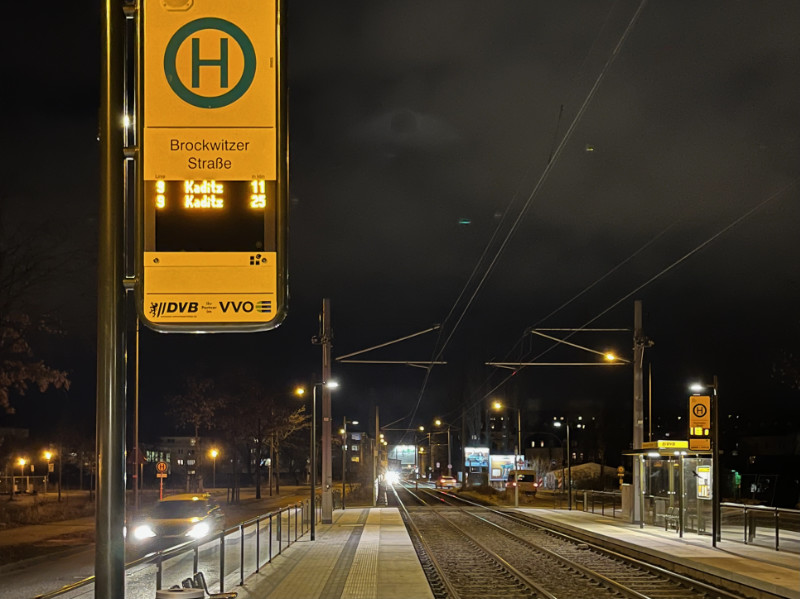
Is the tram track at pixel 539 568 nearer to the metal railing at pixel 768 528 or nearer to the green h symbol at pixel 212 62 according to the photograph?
the metal railing at pixel 768 528

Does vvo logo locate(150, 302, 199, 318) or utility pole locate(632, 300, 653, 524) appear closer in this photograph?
vvo logo locate(150, 302, 199, 318)

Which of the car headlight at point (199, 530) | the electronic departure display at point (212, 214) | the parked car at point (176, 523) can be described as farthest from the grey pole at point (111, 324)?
the car headlight at point (199, 530)

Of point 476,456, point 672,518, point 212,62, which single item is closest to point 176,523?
point 672,518

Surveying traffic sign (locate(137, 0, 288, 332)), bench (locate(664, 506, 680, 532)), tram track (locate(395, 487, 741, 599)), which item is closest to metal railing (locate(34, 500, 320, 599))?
traffic sign (locate(137, 0, 288, 332))

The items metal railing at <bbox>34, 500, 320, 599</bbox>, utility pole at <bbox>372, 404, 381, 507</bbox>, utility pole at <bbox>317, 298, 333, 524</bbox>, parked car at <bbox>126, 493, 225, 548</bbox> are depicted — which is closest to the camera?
metal railing at <bbox>34, 500, 320, 599</bbox>

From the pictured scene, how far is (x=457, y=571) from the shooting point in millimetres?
22062

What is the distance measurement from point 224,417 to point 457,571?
3816 centimetres

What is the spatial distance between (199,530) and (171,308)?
24.0 meters

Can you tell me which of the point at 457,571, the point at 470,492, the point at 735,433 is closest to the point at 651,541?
the point at 457,571

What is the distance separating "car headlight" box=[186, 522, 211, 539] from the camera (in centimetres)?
2658

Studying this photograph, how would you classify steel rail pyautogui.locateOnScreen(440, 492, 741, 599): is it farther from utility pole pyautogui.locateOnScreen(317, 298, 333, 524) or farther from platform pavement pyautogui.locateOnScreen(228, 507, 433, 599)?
utility pole pyautogui.locateOnScreen(317, 298, 333, 524)

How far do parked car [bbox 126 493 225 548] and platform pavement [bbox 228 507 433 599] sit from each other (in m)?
2.80

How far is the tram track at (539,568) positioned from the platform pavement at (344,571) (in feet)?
3.02

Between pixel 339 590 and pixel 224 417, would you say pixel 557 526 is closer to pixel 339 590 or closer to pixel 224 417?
pixel 339 590
